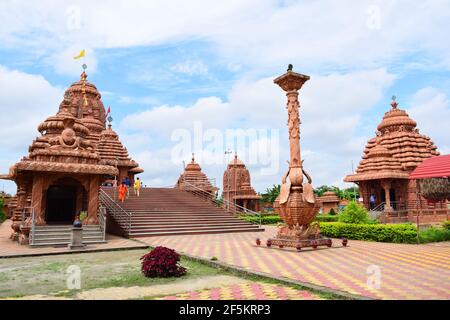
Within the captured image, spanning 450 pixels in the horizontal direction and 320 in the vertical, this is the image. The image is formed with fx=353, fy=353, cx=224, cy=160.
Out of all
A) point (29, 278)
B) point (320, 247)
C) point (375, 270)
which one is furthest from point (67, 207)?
point (375, 270)

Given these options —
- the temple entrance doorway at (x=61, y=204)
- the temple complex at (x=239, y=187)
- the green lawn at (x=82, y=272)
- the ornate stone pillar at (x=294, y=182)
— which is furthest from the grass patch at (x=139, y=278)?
the temple complex at (x=239, y=187)

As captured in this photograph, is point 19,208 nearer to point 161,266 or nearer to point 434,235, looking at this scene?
point 161,266

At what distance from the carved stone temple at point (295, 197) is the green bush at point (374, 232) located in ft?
11.6

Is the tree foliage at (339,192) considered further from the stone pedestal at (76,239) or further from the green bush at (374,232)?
the stone pedestal at (76,239)

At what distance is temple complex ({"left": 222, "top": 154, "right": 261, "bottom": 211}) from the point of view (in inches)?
1624

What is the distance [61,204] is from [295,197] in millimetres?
12867

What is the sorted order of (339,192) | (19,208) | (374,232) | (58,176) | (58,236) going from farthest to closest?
(339,192), (19,208), (58,176), (374,232), (58,236)

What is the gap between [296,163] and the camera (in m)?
12.8

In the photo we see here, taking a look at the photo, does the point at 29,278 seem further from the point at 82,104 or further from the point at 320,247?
the point at 82,104

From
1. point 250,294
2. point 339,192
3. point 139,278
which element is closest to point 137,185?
point 139,278

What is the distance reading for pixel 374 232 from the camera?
1466 cm

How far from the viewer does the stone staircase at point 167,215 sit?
1788cm

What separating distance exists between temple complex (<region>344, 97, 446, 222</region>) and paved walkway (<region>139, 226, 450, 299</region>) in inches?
643

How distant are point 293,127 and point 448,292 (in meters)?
8.38
